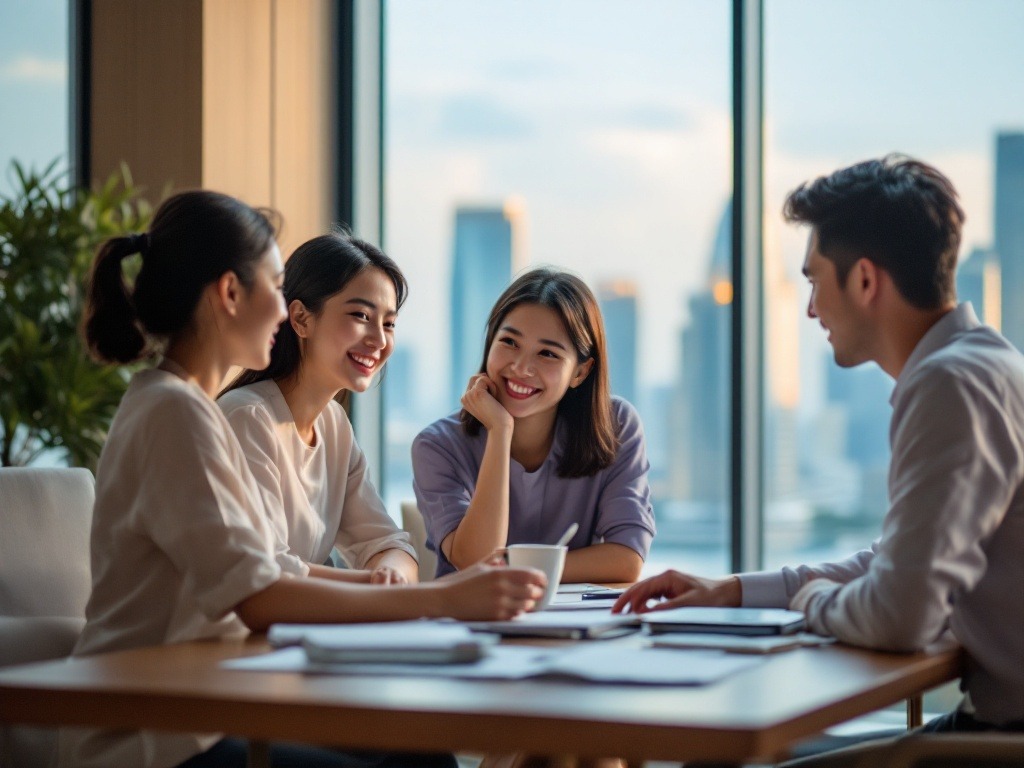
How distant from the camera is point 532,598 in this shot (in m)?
1.67

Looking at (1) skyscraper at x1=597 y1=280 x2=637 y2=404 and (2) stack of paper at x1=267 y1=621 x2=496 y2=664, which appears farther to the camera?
(1) skyscraper at x1=597 y1=280 x2=637 y2=404

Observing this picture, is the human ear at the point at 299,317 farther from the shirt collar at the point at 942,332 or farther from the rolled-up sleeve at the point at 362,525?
the shirt collar at the point at 942,332

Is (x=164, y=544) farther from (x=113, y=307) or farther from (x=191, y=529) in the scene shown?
(x=113, y=307)

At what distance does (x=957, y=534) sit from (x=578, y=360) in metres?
1.40

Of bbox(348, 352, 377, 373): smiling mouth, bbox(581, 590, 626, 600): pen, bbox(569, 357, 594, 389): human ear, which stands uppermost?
bbox(348, 352, 377, 373): smiling mouth

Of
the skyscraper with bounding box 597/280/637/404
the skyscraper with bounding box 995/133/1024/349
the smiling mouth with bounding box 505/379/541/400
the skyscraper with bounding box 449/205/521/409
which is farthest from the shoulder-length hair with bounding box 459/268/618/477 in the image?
the skyscraper with bounding box 449/205/521/409

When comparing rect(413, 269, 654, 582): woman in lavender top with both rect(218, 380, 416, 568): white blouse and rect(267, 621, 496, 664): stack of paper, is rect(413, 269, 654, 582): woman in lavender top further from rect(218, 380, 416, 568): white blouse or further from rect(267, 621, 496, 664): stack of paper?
rect(267, 621, 496, 664): stack of paper

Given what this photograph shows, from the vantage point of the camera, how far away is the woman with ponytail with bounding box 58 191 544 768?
1593 millimetres

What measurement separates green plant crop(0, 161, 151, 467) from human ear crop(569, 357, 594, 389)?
1.53m

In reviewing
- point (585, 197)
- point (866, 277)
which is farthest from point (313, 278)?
point (585, 197)

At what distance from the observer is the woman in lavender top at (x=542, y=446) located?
2.69 metres

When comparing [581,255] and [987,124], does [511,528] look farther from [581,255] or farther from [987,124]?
[987,124]

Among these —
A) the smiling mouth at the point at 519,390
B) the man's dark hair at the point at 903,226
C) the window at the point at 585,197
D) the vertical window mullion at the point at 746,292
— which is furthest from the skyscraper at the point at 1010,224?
the man's dark hair at the point at 903,226

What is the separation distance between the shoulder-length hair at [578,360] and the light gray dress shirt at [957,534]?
1.09 meters
